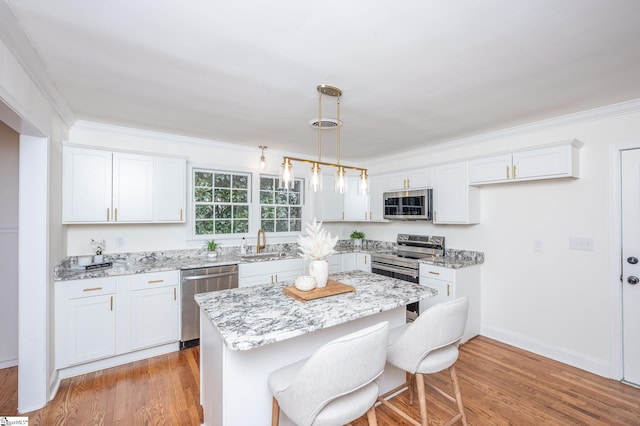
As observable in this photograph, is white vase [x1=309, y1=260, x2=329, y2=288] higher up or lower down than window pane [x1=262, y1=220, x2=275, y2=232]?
lower down

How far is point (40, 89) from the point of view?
2.20m

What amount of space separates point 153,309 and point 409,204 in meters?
3.41

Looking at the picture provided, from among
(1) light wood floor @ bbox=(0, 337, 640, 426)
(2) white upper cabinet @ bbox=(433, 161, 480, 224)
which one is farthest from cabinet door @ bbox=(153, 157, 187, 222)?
(2) white upper cabinet @ bbox=(433, 161, 480, 224)

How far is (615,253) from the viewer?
2.69 meters

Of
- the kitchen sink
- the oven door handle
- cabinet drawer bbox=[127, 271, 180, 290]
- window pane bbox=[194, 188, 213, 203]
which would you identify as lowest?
the oven door handle

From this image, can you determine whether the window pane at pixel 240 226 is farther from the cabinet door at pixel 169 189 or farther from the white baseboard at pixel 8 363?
the white baseboard at pixel 8 363

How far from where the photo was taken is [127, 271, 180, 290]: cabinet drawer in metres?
2.93

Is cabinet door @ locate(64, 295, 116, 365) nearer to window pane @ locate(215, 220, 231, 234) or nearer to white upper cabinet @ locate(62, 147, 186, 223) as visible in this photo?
white upper cabinet @ locate(62, 147, 186, 223)

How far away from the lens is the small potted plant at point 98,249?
10.2 feet

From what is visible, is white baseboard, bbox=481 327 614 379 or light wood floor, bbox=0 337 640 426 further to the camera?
white baseboard, bbox=481 327 614 379

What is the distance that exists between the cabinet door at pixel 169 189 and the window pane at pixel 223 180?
0.55 m

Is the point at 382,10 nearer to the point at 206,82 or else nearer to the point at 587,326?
the point at 206,82

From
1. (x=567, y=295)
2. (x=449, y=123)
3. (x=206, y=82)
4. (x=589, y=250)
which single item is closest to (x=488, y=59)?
(x=449, y=123)

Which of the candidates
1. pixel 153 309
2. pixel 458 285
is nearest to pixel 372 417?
pixel 458 285
